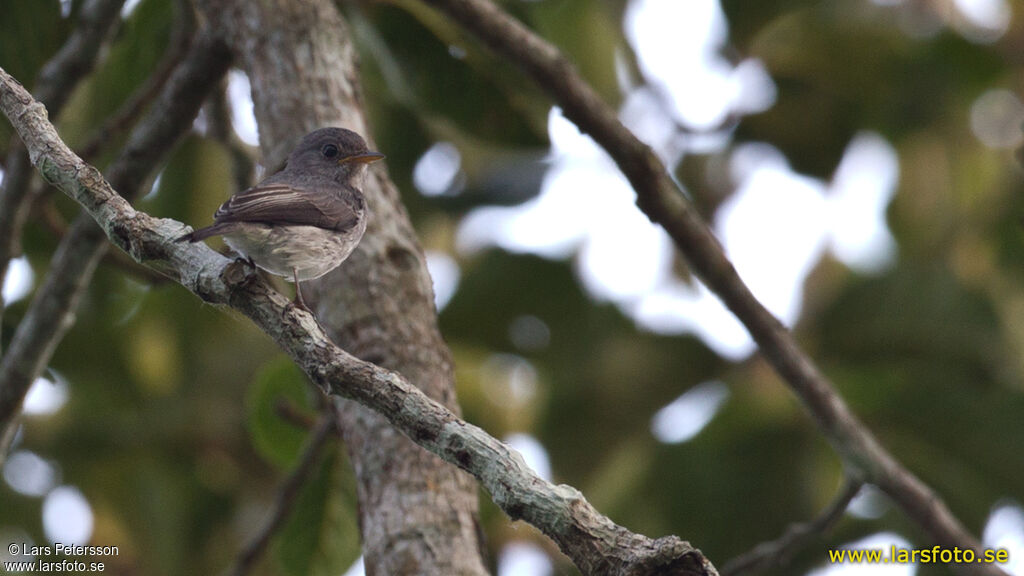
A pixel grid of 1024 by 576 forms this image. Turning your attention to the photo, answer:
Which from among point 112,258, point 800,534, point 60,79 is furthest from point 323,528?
point 60,79

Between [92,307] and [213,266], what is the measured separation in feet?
14.1

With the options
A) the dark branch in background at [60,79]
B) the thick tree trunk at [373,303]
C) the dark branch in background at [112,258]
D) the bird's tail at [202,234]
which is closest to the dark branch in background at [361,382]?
the bird's tail at [202,234]

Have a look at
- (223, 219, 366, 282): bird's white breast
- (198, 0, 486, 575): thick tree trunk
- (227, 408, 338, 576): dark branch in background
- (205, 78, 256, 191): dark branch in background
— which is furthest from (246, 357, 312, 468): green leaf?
(223, 219, 366, 282): bird's white breast

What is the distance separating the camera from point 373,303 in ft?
11.7

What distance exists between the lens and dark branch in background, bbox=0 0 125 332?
428 centimetres

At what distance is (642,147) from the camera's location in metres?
4.34

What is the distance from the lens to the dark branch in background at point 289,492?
459 centimetres

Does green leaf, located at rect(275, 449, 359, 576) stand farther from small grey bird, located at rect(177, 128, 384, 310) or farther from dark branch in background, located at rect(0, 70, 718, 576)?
dark branch in background, located at rect(0, 70, 718, 576)

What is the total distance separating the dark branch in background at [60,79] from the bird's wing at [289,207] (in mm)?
1230

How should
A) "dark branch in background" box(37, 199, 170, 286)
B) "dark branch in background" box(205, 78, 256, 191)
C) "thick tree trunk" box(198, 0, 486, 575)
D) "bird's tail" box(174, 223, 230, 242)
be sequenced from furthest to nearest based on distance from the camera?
"dark branch in background" box(205, 78, 256, 191)
"dark branch in background" box(37, 199, 170, 286)
"thick tree trunk" box(198, 0, 486, 575)
"bird's tail" box(174, 223, 230, 242)

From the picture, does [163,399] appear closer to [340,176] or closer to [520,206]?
[520,206]

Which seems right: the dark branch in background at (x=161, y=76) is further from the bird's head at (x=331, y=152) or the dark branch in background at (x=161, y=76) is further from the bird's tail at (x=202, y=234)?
the bird's tail at (x=202, y=234)

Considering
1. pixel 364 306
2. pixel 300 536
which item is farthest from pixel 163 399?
pixel 364 306

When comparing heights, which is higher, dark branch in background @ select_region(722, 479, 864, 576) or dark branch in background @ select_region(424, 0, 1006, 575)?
dark branch in background @ select_region(424, 0, 1006, 575)
